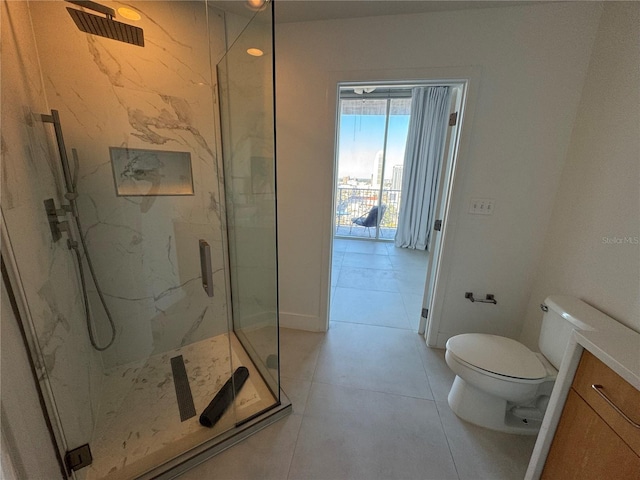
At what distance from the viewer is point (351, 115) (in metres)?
4.97

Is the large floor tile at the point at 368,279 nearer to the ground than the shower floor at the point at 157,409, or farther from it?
farther from it

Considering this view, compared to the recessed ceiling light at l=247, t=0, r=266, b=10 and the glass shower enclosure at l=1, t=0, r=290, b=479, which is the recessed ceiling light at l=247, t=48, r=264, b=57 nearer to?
the glass shower enclosure at l=1, t=0, r=290, b=479

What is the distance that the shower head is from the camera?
50.9 inches

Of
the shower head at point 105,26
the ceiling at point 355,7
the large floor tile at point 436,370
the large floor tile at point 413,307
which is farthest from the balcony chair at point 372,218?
the shower head at point 105,26

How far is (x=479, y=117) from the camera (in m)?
1.68

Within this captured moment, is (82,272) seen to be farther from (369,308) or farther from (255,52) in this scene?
(369,308)

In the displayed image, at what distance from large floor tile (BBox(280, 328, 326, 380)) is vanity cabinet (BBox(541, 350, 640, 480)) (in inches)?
51.9

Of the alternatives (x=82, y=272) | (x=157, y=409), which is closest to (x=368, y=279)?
(x=157, y=409)

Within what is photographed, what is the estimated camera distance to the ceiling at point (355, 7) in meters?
1.50

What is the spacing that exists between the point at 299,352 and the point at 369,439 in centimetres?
81

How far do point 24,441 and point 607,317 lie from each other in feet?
7.91

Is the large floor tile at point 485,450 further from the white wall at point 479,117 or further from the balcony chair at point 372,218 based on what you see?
the balcony chair at point 372,218

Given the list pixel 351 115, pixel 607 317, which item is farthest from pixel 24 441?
pixel 351 115

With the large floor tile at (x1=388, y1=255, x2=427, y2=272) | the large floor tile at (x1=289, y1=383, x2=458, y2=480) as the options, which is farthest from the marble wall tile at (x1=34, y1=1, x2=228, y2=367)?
the large floor tile at (x1=388, y1=255, x2=427, y2=272)
